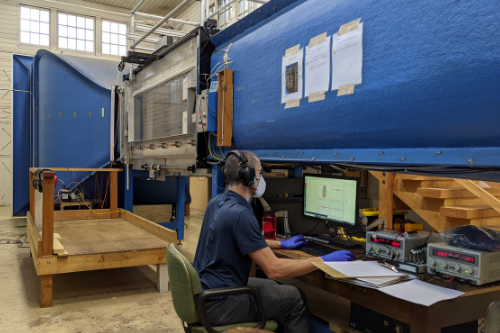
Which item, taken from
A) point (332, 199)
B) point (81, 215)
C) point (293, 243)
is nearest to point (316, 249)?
point (293, 243)

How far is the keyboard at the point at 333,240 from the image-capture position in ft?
8.97

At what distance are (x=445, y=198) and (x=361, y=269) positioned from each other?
290 cm

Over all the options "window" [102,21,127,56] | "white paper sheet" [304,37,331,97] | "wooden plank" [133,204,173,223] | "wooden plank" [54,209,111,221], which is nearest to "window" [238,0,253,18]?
"white paper sheet" [304,37,331,97]

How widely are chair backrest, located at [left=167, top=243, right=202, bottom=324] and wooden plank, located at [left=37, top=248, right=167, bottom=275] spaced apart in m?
2.06

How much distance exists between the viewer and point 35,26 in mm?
11242

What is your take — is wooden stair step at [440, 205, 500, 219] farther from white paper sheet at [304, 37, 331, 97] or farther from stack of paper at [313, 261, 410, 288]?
white paper sheet at [304, 37, 331, 97]

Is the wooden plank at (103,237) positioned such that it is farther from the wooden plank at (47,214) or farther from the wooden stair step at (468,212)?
the wooden stair step at (468,212)

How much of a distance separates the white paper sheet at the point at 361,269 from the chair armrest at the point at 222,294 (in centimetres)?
41

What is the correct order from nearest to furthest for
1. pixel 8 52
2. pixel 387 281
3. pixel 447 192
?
pixel 387 281, pixel 447 192, pixel 8 52

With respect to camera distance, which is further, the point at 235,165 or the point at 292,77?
the point at 292,77

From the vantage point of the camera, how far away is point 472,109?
1.61 m

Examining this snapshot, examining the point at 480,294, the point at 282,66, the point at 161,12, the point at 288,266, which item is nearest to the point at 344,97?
the point at 282,66

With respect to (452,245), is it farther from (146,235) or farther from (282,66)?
(146,235)

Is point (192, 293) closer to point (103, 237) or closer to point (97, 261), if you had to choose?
point (97, 261)
